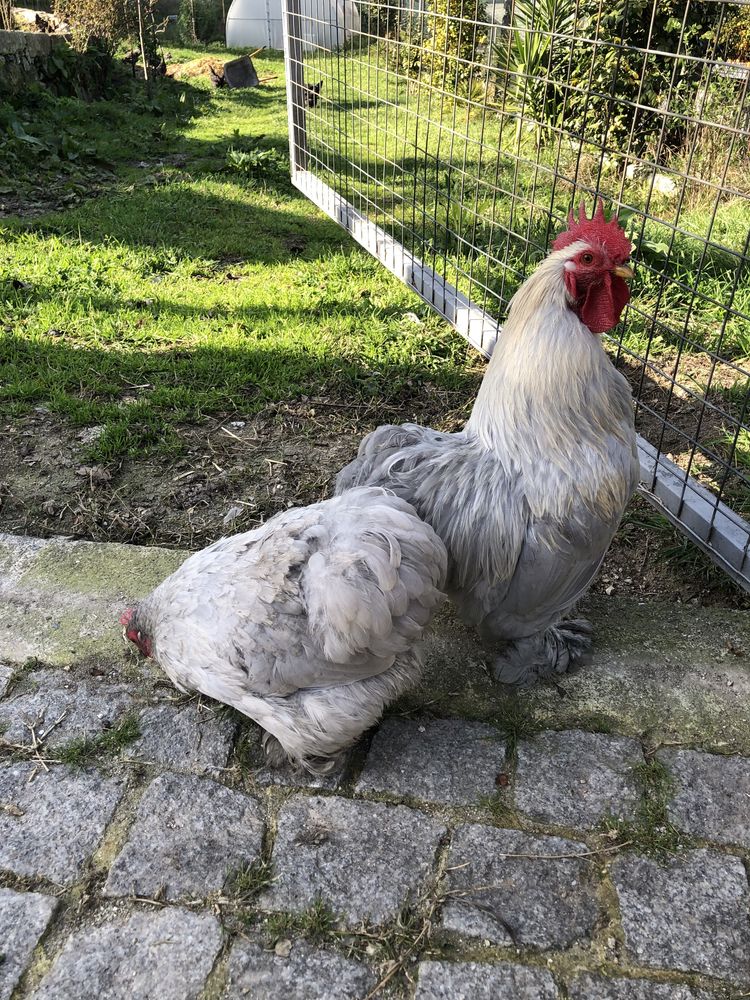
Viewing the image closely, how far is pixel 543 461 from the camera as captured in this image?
262cm

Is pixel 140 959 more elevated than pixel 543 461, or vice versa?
pixel 543 461

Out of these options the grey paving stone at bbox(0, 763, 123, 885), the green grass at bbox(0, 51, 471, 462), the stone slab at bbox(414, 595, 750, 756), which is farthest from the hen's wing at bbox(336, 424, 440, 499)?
the green grass at bbox(0, 51, 471, 462)

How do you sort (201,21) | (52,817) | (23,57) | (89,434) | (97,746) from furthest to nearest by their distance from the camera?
(201,21) → (23,57) → (89,434) → (97,746) → (52,817)

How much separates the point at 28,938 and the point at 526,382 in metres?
2.29

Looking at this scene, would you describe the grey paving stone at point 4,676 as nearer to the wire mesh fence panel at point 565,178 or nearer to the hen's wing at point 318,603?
the hen's wing at point 318,603

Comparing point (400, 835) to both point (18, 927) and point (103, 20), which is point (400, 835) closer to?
point (18, 927)

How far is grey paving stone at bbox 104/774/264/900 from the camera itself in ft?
7.45

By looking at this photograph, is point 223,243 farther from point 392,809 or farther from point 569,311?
point 392,809

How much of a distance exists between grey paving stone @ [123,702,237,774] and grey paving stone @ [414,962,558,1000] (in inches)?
38.8

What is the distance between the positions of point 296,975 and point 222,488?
2.58 m

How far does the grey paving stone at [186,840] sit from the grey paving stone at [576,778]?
3.00 feet

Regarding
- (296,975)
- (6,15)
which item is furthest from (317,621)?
(6,15)

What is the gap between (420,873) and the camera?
2.29m

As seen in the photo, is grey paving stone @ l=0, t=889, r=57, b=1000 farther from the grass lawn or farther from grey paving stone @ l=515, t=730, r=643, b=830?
the grass lawn
